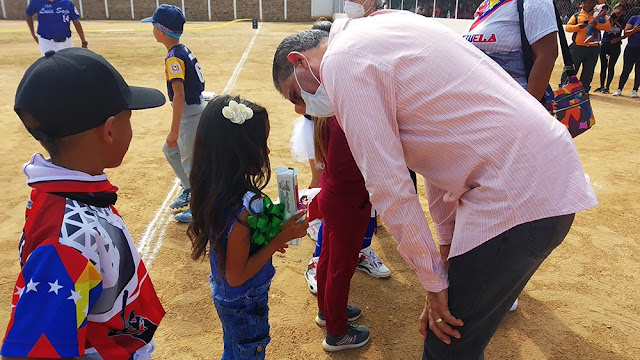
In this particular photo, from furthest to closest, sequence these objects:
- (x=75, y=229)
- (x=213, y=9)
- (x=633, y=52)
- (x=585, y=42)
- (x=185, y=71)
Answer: (x=213, y=9), (x=633, y=52), (x=585, y=42), (x=185, y=71), (x=75, y=229)

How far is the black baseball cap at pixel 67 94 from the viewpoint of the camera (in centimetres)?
134

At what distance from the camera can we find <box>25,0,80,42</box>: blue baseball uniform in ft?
28.2

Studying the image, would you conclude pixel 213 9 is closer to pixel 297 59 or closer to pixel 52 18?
pixel 52 18

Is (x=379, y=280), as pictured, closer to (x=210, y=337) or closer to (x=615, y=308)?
(x=210, y=337)

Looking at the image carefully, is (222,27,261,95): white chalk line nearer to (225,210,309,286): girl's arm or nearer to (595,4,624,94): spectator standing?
(225,210,309,286): girl's arm

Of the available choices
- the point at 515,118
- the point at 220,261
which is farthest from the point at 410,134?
the point at 220,261

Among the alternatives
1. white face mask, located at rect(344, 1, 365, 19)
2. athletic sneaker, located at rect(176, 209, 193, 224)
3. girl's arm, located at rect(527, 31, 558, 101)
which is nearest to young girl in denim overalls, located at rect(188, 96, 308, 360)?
girl's arm, located at rect(527, 31, 558, 101)

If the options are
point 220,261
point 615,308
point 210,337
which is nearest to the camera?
point 220,261

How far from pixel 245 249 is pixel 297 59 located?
88 centimetres

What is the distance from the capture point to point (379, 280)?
3.82 metres

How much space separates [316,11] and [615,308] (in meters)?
34.5

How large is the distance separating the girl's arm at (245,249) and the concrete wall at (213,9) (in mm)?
35149

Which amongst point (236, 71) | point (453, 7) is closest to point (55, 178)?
point (236, 71)

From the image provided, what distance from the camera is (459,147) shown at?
1.61 metres
